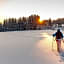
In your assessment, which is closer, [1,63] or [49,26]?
[1,63]

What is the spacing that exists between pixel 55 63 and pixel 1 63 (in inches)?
47.3

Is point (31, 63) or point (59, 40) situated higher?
point (59, 40)

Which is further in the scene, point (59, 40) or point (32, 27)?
point (32, 27)

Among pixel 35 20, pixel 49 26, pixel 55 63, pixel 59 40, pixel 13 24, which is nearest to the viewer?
pixel 55 63

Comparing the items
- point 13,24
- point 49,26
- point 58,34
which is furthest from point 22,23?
point 58,34

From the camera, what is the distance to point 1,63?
167 inches

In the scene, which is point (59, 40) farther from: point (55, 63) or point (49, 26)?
point (49, 26)

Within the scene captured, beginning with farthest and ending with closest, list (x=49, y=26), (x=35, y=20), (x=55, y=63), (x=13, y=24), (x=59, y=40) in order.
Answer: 1. (x=35, y=20)
2. (x=13, y=24)
3. (x=49, y=26)
4. (x=59, y=40)
5. (x=55, y=63)

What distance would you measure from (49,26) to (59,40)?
46.1m

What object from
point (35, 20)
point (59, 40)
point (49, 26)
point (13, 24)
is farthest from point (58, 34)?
point (35, 20)

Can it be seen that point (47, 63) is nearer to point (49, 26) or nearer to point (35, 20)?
point (49, 26)

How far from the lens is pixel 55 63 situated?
4.18 meters

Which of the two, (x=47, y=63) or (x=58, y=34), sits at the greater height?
(x=58, y=34)

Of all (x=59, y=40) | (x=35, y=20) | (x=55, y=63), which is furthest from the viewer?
(x=35, y=20)
